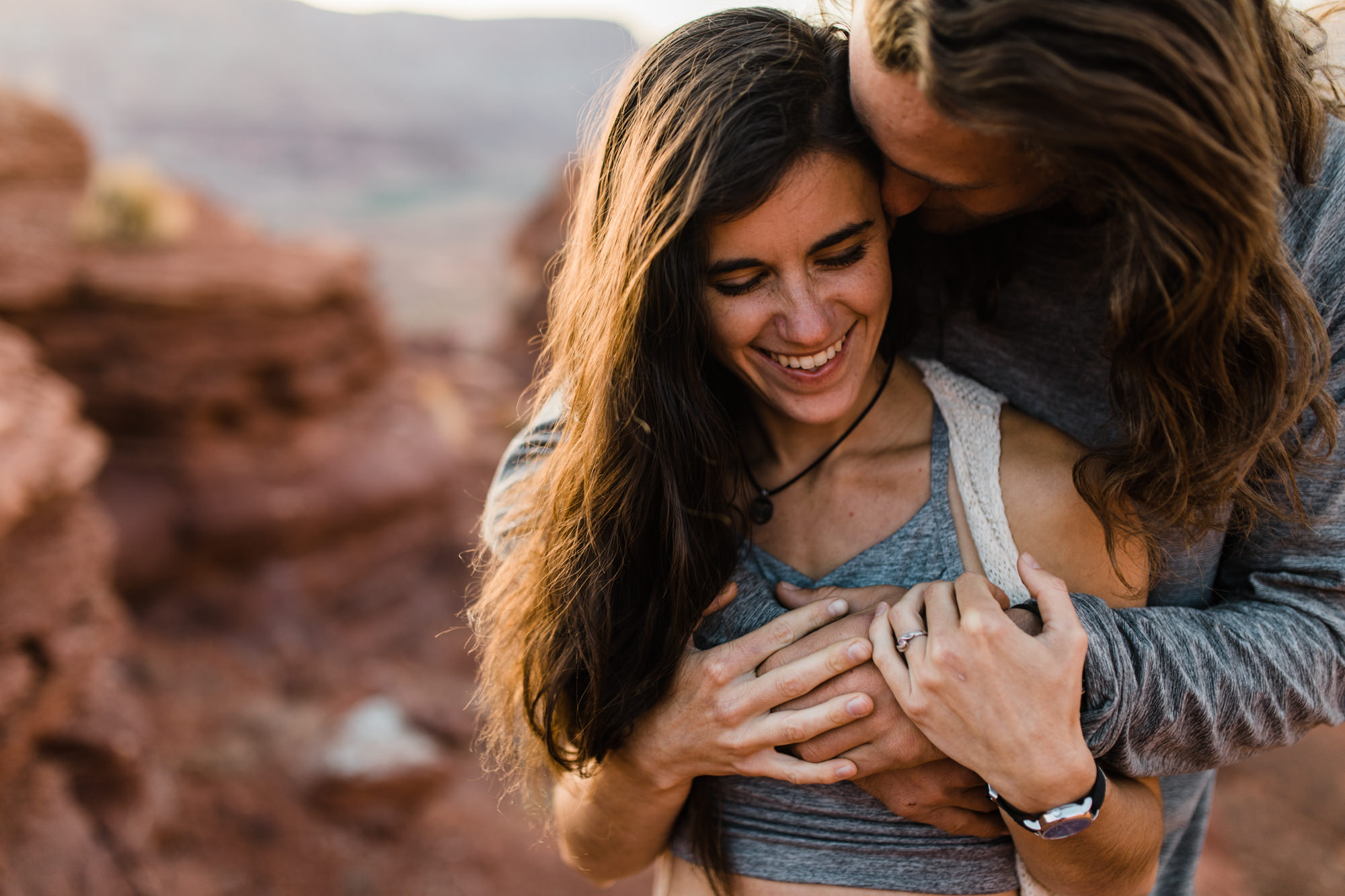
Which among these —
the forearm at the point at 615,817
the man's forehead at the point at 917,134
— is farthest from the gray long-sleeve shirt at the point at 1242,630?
the forearm at the point at 615,817

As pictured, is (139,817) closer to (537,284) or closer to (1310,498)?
(1310,498)

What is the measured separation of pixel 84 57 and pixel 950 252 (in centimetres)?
5615

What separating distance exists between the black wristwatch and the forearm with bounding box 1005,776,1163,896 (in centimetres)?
3

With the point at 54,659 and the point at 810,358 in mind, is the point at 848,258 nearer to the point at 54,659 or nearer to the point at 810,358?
the point at 810,358

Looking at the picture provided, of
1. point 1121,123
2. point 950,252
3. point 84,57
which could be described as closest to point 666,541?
point 950,252

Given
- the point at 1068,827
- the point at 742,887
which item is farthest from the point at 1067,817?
the point at 742,887

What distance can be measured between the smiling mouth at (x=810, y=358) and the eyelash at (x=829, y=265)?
0.15 m

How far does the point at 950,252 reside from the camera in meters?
1.94

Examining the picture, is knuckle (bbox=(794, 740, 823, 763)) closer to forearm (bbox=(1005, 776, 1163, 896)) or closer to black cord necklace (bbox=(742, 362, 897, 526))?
forearm (bbox=(1005, 776, 1163, 896))

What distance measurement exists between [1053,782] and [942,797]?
0.24 m

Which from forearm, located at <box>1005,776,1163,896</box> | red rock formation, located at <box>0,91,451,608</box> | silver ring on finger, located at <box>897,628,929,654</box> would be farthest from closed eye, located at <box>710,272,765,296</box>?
red rock formation, located at <box>0,91,451,608</box>

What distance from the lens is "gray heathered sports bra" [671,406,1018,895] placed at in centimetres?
165

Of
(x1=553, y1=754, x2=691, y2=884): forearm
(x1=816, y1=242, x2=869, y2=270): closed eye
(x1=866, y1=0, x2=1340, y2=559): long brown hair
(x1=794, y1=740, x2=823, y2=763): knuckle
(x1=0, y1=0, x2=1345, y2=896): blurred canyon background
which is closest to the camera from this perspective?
(x1=866, y1=0, x2=1340, y2=559): long brown hair

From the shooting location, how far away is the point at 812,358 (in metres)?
1.75
